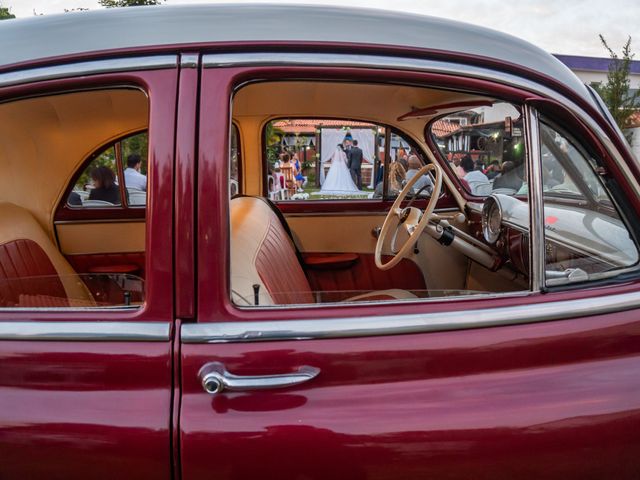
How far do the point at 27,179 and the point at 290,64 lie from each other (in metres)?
→ 2.15

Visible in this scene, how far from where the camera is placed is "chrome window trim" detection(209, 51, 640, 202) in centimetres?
120

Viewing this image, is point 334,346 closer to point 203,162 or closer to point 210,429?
point 210,429

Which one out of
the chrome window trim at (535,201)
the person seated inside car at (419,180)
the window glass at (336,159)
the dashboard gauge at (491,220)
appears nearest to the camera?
the chrome window trim at (535,201)

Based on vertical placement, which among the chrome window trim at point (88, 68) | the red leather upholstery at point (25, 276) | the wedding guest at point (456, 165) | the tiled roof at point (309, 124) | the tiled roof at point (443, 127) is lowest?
the red leather upholstery at point (25, 276)

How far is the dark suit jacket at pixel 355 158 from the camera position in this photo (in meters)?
3.58

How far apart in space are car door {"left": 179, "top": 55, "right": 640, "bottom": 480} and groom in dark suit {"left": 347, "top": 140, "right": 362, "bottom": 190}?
7.82ft

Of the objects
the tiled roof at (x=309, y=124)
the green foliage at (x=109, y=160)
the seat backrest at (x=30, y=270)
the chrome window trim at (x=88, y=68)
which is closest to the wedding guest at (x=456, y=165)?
the tiled roof at (x=309, y=124)

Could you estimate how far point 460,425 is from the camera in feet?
3.79

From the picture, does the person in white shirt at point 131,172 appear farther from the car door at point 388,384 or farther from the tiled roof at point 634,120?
the tiled roof at point 634,120

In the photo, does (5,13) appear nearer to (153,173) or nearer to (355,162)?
(355,162)

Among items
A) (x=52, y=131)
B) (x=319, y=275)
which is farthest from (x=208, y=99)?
(x=319, y=275)

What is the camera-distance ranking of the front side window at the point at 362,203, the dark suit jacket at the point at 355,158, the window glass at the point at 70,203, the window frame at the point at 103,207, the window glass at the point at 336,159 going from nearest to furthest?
the window glass at the point at 70,203 → the front side window at the point at 362,203 → the window frame at the point at 103,207 → the window glass at the point at 336,159 → the dark suit jacket at the point at 355,158

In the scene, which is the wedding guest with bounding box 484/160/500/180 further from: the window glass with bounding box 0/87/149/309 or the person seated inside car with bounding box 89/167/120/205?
the person seated inside car with bounding box 89/167/120/205

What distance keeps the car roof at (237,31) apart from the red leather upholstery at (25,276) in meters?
0.66
